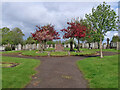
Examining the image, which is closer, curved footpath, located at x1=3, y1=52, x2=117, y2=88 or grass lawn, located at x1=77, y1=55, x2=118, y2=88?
curved footpath, located at x1=3, y1=52, x2=117, y2=88

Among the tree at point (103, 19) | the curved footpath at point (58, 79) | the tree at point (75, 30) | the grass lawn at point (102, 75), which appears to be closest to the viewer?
the curved footpath at point (58, 79)

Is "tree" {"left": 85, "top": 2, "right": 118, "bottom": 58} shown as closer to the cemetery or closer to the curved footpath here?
the cemetery

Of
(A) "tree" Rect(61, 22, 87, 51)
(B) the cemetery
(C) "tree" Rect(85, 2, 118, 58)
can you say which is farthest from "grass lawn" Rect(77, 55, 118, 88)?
(A) "tree" Rect(61, 22, 87, 51)

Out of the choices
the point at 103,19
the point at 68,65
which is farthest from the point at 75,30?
the point at 68,65

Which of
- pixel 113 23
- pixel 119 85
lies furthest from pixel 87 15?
pixel 119 85

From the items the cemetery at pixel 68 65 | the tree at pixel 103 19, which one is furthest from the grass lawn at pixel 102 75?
the tree at pixel 103 19

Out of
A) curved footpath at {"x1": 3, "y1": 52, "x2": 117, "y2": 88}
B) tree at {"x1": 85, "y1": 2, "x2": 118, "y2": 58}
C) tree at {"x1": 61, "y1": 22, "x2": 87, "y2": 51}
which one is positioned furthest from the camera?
tree at {"x1": 61, "y1": 22, "x2": 87, "y2": 51}

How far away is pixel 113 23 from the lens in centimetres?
1770

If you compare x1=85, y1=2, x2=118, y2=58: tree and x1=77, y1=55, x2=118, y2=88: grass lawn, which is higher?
x1=85, y1=2, x2=118, y2=58: tree

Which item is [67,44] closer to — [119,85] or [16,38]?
[16,38]

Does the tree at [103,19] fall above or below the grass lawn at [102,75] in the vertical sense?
above

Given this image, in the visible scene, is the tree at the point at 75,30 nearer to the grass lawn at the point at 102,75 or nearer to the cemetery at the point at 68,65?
the cemetery at the point at 68,65

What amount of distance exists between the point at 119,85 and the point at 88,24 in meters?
14.7

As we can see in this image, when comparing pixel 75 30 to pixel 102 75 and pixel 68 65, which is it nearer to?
pixel 68 65
